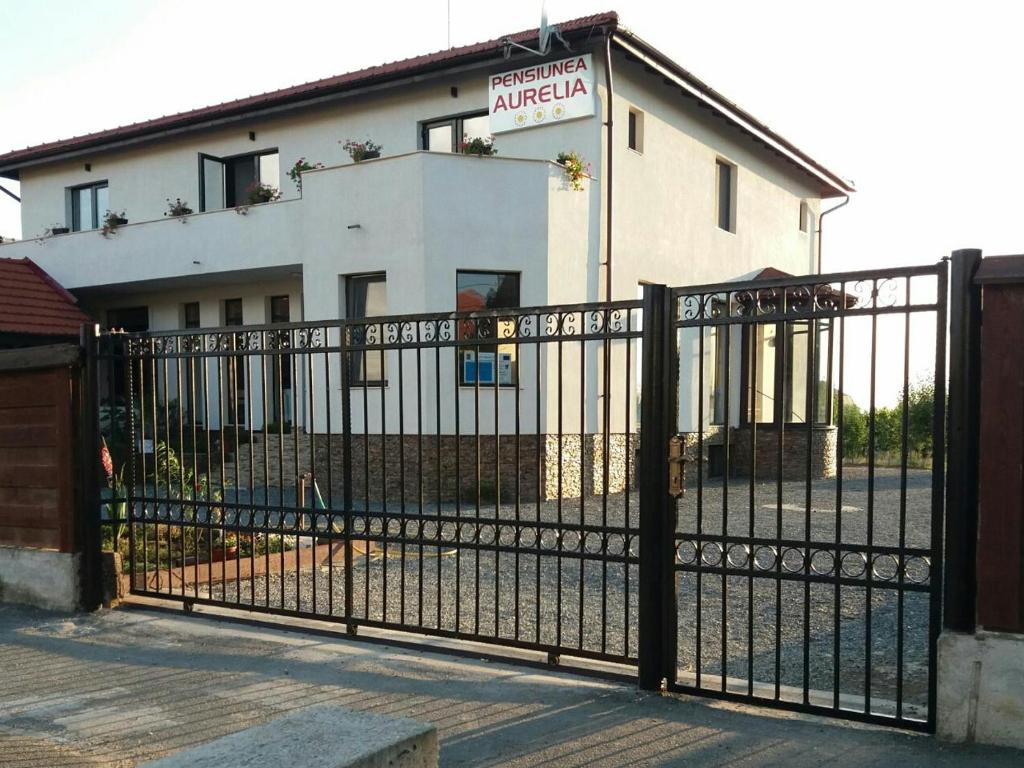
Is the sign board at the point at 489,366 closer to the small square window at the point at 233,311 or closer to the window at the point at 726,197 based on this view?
the small square window at the point at 233,311

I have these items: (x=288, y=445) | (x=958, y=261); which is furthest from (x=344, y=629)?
(x=288, y=445)

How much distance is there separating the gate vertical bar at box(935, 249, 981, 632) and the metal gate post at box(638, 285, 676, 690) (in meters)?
1.42

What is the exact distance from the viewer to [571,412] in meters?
13.0

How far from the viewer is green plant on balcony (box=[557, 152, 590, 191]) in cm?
1484

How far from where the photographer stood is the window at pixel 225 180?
64.5 ft

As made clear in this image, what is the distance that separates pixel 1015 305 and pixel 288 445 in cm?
1291

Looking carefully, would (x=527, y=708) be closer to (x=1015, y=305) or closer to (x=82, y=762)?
(x=82, y=762)

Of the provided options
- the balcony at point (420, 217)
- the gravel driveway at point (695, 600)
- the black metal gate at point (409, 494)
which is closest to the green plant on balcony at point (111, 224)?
the balcony at point (420, 217)

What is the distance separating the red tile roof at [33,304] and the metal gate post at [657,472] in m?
16.9

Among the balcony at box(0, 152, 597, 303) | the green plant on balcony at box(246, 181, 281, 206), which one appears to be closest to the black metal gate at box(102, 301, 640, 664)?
the balcony at box(0, 152, 597, 303)

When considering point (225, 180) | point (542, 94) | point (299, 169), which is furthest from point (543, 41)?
point (225, 180)

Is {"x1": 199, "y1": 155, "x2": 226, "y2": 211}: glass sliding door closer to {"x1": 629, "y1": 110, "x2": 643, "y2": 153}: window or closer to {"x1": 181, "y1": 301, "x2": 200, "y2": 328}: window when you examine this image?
{"x1": 181, "y1": 301, "x2": 200, "y2": 328}: window

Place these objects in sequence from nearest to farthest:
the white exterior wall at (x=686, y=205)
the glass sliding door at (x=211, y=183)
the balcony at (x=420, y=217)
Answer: the balcony at (x=420, y=217)
the white exterior wall at (x=686, y=205)
the glass sliding door at (x=211, y=183)

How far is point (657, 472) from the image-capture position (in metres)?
5.01
